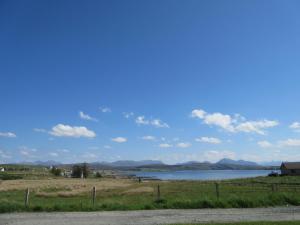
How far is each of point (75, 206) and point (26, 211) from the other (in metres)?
2.60

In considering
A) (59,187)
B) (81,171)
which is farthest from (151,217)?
(81,171)

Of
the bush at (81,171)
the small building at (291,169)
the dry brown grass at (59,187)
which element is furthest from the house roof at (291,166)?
the bush at (81,171)

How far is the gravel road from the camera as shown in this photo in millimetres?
15825

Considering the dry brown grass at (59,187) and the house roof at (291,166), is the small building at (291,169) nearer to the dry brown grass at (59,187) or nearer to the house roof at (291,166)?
the house roof at (291,166)

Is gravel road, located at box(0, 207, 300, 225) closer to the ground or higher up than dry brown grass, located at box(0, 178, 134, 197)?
closer to the ground

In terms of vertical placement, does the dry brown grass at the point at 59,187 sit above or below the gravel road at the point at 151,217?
above

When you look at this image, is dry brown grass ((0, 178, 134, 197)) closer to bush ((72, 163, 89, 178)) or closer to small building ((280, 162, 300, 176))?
bush ((72, 163, 89, 178))

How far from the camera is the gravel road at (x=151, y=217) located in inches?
623

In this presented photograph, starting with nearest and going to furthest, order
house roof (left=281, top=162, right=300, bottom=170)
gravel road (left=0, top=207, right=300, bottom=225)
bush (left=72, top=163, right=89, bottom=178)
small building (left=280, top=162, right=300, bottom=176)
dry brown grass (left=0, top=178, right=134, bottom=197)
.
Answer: gravel road (left=0, top=207, right=300, bottom=225), dry brown grass (left=0, top=178, right=134, bottom=197), small building (left=280, top=162, right=300, bottom=176), house roof (left=281, top=162, right=300, bottom=170), bush (left=72, top=163, right=89, bottom=178)

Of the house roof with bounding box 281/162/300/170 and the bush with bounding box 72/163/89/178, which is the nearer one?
the house roof with bounding box 281/162/300/170

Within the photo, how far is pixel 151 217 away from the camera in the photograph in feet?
56.4

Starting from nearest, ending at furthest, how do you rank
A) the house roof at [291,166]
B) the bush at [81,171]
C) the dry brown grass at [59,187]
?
the dry brown grass at [59,187], the house roof at [291,166], the bush at [81,171]

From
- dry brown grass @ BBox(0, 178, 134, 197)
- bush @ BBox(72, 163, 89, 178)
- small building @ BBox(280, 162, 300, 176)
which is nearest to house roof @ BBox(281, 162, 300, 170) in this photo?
small building @ BBox(280, 162, 300, 176)

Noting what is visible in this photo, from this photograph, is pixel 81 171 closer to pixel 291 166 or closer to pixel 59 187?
pixel 291 166
